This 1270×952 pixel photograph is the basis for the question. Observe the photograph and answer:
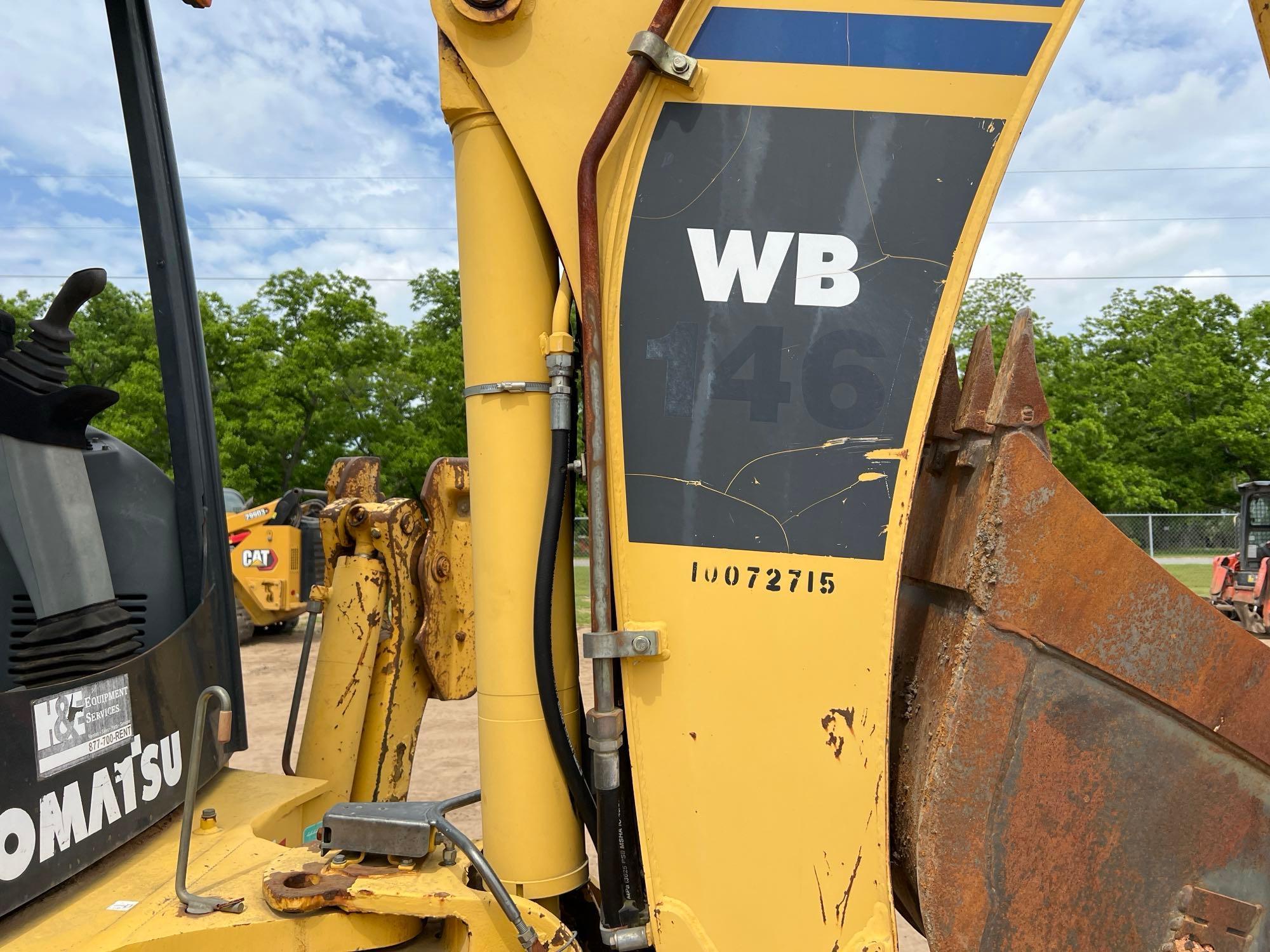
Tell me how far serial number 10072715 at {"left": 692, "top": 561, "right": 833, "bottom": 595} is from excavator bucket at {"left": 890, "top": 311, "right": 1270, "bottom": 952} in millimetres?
291

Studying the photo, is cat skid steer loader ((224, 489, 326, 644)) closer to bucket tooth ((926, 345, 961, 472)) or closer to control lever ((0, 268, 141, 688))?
control lever ((0, 268, 141, 688))

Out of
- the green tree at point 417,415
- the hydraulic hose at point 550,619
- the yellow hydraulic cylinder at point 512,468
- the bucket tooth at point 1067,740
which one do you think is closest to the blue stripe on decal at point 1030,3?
the bucket tooth at point 1067,740

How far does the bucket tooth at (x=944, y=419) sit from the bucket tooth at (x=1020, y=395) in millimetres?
153

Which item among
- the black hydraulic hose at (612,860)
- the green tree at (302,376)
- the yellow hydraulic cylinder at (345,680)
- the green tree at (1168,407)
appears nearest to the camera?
the black hydraulic hose at (612,860)

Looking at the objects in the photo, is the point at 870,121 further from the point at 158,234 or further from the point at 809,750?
the point at 158,234

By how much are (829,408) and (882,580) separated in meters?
0.33

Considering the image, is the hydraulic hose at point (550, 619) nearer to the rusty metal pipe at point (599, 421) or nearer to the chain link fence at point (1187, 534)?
the rusty metal pipe at point (599, 421)

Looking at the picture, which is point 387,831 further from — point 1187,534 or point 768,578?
point 1187,534

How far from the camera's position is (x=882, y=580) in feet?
5.88

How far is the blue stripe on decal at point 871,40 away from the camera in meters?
1.79

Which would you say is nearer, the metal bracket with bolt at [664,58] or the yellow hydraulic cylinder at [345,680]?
the metal bracket with bolt at [664,58]

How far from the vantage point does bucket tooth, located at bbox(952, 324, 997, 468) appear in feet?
6.20

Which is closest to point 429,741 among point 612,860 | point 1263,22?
point 612,860

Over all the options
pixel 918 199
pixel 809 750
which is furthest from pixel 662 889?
pixel 918 199
